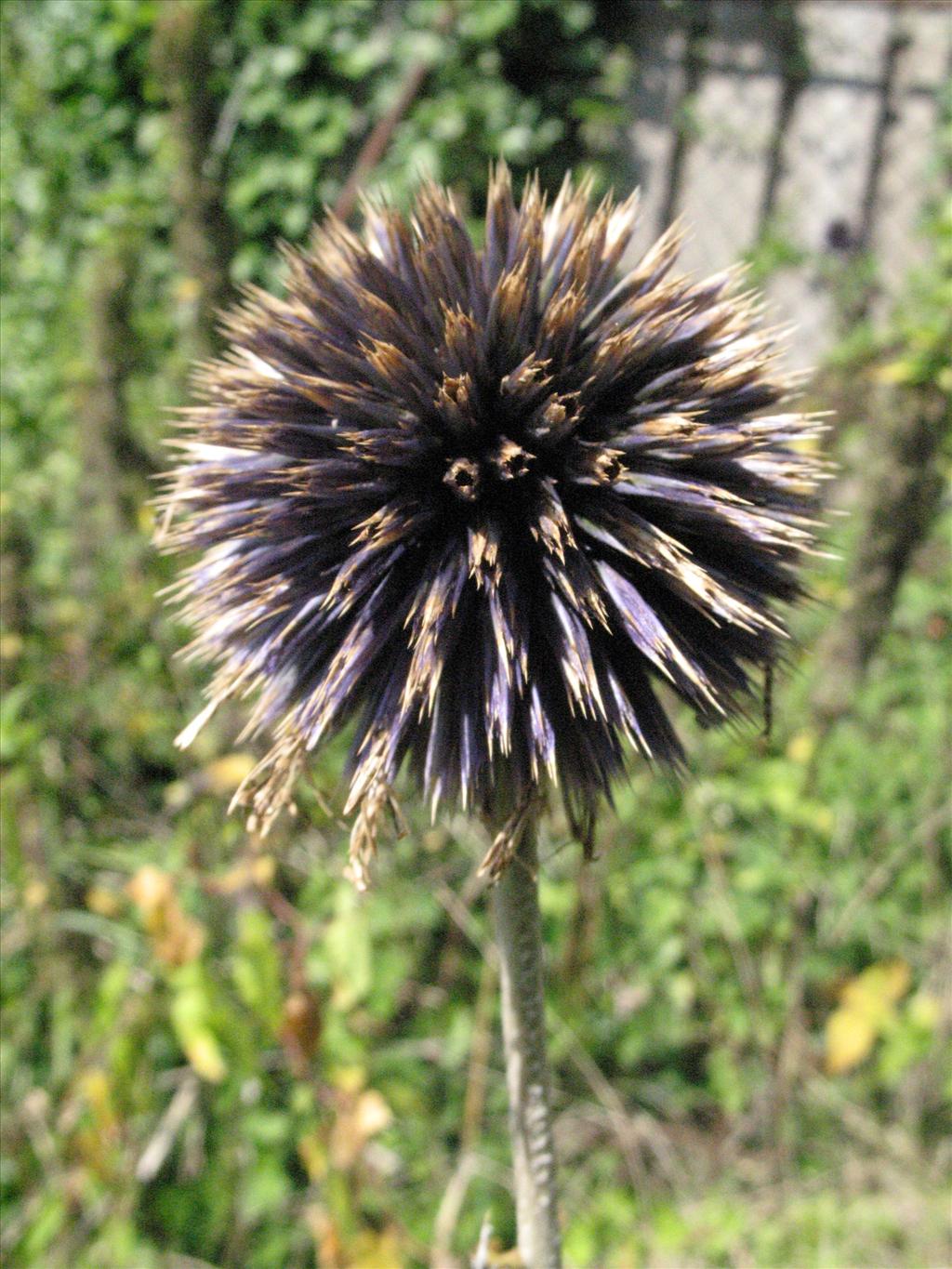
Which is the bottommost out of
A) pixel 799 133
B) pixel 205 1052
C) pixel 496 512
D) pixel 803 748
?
pixel 205 1052

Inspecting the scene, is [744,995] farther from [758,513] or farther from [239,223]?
[239,223]

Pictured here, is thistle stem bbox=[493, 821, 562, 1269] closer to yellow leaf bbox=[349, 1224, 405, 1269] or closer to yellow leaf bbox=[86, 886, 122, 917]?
yellow leaf bbox=[349, 1224, 405, 1269]

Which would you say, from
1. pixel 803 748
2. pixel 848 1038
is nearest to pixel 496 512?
pixel 803 748

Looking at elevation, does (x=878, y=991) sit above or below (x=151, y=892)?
below

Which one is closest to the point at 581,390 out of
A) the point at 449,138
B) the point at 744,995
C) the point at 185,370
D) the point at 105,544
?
the point at 185,370

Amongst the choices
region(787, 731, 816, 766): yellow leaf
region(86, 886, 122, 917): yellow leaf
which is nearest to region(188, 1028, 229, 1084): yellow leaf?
region(86, 886, 122, 917): yellow leaf

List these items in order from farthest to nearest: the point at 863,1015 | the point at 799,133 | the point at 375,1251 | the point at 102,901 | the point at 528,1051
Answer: the point at 799,133, the point at 863,1015, the point at 102,901, the point at 375,1251, the point at 528,1051

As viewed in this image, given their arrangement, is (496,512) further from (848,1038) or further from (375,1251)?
(848,1038)

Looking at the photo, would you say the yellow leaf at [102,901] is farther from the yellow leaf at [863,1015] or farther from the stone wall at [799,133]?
the stone wall at [799,133]
